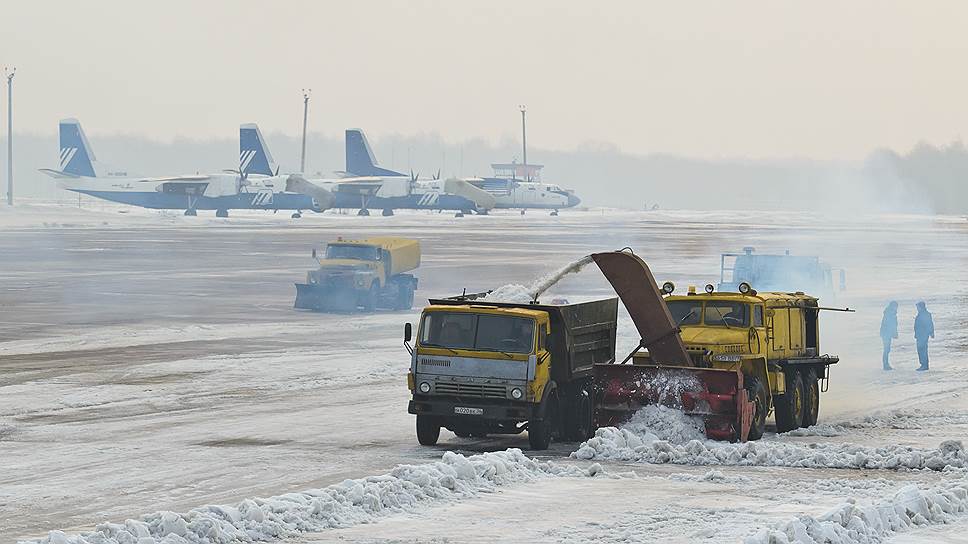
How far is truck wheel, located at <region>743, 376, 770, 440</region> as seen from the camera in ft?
71.9

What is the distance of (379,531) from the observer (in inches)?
590

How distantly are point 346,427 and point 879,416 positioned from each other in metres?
9.48

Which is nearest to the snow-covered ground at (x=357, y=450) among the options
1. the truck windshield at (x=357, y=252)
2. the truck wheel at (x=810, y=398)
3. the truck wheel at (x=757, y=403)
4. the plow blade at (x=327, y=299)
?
the truck wheel at (x=757, y=403)

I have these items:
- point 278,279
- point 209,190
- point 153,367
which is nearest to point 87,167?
point 209,190

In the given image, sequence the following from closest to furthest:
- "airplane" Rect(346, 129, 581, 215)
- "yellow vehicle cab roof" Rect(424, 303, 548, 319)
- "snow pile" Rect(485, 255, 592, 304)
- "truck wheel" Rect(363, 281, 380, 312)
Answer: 1. "yellow vehicle cab roof" Rect(424, 303, 548, 319)
2. "snow pile" Rect(485, 255, 592, 304)
3. "truck wheel" Rect(363, 281, 380, 312)
4. "airplane" Rect(346, 129, 581, 215)

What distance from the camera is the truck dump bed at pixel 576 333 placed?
21.9m

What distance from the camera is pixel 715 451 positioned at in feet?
66.6

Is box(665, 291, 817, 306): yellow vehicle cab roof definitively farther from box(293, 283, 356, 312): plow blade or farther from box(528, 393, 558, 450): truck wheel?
box(293, 283, 356, 312): plow blade

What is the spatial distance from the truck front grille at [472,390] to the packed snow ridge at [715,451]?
143cm

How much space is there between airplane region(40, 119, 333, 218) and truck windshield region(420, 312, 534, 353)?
128780 mm

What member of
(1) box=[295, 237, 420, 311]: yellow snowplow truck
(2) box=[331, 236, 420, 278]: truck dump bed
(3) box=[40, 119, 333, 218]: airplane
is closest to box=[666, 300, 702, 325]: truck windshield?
(1) box=[295, 237, 420, 311]: yellow snowplow truck

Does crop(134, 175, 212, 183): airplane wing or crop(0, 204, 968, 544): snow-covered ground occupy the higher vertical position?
crop(134, 175, 212, 183): airplane wing

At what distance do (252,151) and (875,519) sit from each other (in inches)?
6150

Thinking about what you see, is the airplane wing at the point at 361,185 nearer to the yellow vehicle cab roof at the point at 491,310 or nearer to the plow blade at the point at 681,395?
the yellow vehicle cab roof at the point at 491,310
